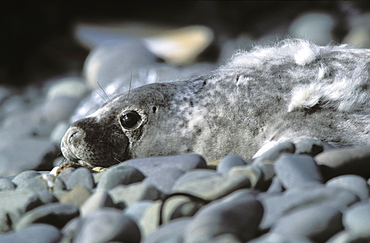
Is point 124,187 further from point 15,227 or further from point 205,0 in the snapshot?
point 205,0

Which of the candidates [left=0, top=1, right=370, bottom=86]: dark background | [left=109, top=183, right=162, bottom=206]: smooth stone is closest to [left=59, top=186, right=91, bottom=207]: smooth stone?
[left=109, top=183, right=162, bottom=206]: smooth stone

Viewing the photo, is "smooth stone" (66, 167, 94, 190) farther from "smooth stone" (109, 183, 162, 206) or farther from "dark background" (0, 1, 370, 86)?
"dark background" (0, 1, 370, 86)

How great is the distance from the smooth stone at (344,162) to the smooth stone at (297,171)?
6 centimetres

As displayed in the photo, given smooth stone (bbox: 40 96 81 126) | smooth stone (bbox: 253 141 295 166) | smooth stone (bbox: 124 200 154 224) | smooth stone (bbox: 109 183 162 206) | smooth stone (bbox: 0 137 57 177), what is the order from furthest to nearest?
smooth stone (bbox: 40 96 81 126) → smooth stone (bbox: 0 137 57 177) → smooth stone (bbox: 253 141 295 166) → smooth stone (bbox: 109 183 162 206) → smooth stone (bbox: 124 200 154 224)

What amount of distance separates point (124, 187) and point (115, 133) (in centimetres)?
90

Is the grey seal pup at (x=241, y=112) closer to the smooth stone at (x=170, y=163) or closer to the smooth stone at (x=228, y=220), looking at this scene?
the smooth stone at (x=170, y=163)

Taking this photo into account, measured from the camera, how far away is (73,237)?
156 centimetres

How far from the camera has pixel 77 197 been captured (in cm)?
187

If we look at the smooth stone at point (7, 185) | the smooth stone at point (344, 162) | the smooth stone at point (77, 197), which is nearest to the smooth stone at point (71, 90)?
the smooth stone at point (7, 185)

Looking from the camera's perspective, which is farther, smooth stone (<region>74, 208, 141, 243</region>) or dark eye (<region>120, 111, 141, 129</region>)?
dark eye (<region>120, 111, 141, 129</region>)

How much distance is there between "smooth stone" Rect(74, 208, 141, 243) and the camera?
58.5 inches

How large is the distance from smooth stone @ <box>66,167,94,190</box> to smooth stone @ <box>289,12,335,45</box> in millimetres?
6084

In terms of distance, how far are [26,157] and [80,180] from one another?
210cm

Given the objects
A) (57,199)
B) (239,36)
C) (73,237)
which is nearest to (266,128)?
(57,199)
